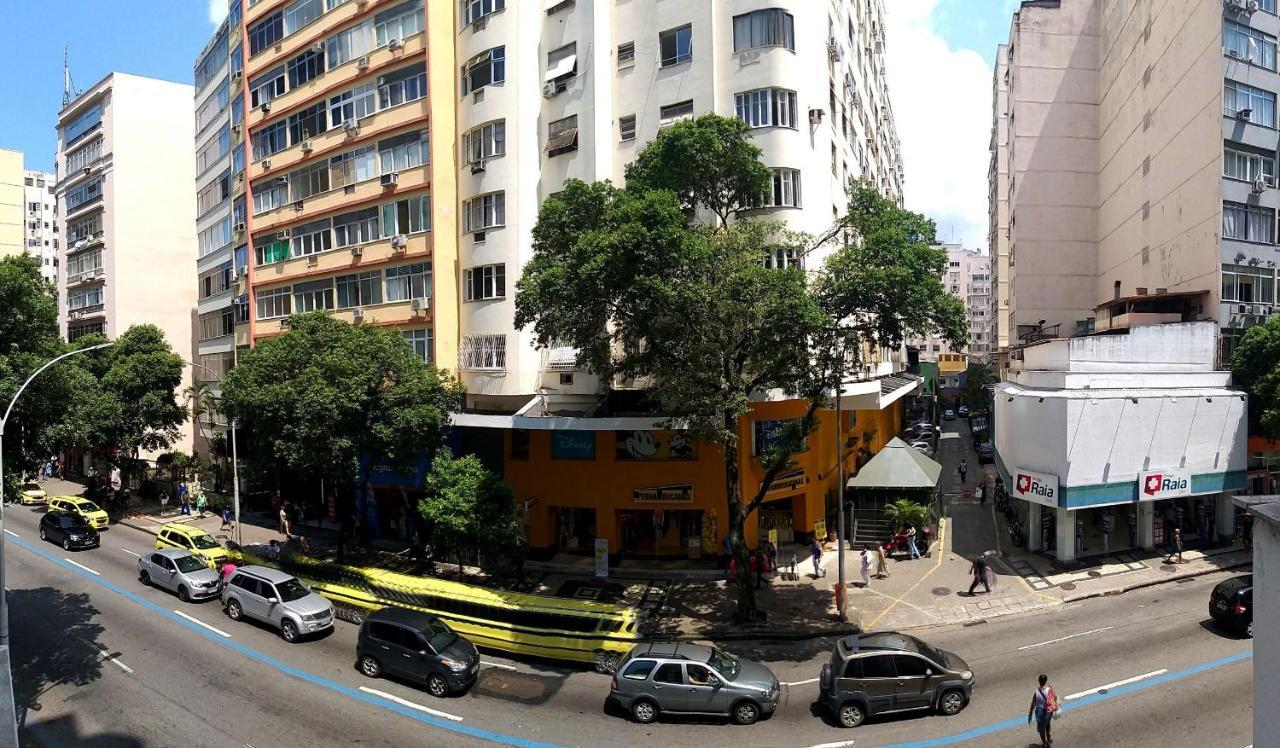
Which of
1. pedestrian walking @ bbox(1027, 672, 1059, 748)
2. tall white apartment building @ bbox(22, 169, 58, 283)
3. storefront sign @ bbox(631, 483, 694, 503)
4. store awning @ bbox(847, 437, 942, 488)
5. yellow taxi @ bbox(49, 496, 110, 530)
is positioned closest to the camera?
pedestrian walking @ bbox(1027, 672, 1059, 748)

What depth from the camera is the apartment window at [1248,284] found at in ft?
109

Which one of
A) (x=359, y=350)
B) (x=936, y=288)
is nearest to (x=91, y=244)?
(x=359, y=350)

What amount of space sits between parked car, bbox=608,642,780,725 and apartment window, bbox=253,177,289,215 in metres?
32.0

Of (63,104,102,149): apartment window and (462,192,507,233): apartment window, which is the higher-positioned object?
(63,104,102,149): apartment window

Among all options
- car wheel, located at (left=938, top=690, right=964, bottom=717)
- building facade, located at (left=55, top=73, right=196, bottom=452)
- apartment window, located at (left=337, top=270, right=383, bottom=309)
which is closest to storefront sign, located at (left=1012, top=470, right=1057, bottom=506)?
car wheel, located at (left=938, top=690, right=964, bottom=717)

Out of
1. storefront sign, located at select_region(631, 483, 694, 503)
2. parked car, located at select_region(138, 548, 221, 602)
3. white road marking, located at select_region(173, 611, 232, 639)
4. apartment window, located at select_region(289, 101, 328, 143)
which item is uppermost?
apartment window, located at select_region(289, 101, 328, 143)

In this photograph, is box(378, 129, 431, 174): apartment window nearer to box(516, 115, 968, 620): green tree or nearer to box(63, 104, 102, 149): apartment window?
box(516, 115, 968, 620): green tree

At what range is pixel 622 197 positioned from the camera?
21.7 m

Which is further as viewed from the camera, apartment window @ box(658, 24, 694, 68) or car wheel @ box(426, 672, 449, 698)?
apartment window @ box(658, 24, 694, 68)

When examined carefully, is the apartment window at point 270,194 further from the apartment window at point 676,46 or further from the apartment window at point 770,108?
the apartment window at point 770,108

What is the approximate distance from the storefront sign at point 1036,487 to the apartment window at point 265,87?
39275mm

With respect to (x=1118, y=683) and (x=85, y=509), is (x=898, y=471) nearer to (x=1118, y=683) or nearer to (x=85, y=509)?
(x=1118, y=683)

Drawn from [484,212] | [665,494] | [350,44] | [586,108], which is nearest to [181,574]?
[665,494]

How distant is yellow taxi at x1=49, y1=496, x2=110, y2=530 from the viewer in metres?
36.7
